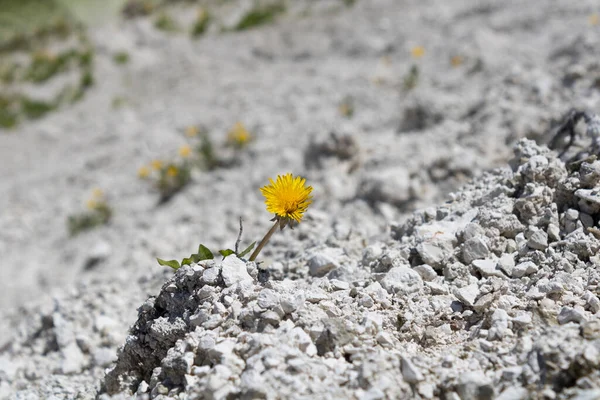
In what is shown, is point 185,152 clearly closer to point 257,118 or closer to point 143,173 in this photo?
point 143,173

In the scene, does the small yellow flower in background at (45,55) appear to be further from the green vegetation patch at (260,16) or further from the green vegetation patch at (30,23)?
the green vegetation patch at (260,16)

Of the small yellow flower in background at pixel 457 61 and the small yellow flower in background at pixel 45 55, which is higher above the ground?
the small yellow flower in background at pixel 45 55

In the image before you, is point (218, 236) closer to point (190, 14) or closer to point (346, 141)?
point (346, 141)

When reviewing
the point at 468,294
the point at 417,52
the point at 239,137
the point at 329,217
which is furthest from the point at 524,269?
the point at 417,52

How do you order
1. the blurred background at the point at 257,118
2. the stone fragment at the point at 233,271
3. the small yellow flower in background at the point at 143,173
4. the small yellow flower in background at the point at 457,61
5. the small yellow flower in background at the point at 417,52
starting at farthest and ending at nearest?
the small yellow flower in background at the point at 417,52, the small yellow flower in background at the point at 457,61, the small yellow flower in background at the point at 143,173, the blurred background at the point at 257,118, the stone fragment at the point at 233,271

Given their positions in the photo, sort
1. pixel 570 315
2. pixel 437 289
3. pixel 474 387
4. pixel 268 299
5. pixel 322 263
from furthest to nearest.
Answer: pixel 322 263
pixel 437 289
pixel 268 299
pixel 570 315
pixel 474 387

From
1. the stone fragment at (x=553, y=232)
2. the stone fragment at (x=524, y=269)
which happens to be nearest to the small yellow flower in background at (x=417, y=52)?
the stone fragment at (x=553, y=232)
